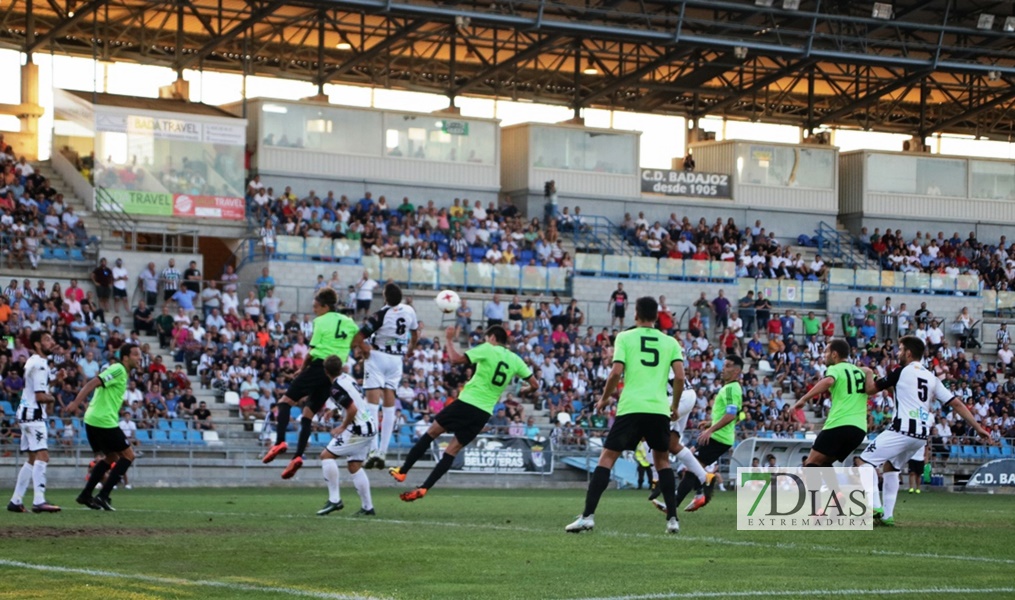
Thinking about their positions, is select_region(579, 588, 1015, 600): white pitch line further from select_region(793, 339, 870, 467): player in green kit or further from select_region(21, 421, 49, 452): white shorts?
select_region(21, 421, 49, 452): white shorts

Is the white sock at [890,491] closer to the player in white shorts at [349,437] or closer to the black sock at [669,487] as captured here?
the black sock at [669,487]

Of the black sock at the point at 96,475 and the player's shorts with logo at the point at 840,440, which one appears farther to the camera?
the black sock at the point at 96,475

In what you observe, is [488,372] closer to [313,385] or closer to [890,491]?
[313,385]

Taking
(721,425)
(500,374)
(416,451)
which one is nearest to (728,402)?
(721,425)

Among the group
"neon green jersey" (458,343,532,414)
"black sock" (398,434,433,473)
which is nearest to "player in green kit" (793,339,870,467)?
"neon green jersey" (458,343,532,414)

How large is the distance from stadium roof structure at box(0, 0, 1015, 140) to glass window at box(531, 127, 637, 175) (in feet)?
9.26

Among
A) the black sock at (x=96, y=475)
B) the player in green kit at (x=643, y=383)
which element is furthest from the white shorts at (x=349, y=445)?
the player in green kit at (x=643, y=383)

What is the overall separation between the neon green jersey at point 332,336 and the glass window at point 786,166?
1494 inches

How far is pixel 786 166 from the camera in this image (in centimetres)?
5678

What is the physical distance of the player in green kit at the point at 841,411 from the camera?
17.0 meters

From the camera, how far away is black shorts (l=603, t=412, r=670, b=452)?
14688mm

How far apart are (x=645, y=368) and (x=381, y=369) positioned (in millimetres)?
6701

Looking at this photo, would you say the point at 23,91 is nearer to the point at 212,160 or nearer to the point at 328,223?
the point at 212,160

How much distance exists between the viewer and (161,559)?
1266cm
